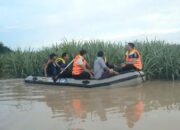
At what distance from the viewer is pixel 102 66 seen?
1394cm

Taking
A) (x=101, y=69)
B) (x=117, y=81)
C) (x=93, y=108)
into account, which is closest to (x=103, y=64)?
(x=101, y=69)

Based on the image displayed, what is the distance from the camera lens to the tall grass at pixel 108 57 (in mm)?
15281

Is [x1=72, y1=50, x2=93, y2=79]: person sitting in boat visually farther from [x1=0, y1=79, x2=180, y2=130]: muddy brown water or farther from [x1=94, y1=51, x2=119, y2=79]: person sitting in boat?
[x1=0, y1=79, x2=180, y2=130]: muddy brown water

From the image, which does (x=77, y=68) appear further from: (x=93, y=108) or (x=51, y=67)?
(x=93, y=108)

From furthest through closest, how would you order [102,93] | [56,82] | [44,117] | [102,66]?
[56,82] → [102,66] → [102,93] → [44,117]

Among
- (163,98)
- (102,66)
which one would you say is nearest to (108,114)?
(163,98)

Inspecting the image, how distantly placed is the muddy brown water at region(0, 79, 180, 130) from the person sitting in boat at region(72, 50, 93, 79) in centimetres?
84

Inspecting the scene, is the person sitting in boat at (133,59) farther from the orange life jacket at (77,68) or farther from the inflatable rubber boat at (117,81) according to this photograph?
the orange life jacket at (77,68)

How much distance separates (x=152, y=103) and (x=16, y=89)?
19.3 ft

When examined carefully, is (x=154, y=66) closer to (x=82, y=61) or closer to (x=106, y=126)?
(x=82, y=61)

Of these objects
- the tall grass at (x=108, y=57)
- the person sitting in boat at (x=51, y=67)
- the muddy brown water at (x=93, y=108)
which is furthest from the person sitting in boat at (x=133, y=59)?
the person sitting in boat at (x=51, y=67)

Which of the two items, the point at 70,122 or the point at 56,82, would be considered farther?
the point at 56,82

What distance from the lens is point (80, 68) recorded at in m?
14.5

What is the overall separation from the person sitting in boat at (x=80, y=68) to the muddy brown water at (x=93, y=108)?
84cm
